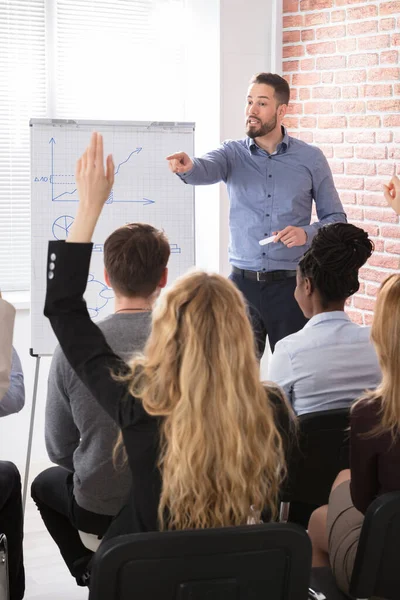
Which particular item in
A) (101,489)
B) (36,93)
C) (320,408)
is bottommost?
(101,489)

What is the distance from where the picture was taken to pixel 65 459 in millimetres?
2326

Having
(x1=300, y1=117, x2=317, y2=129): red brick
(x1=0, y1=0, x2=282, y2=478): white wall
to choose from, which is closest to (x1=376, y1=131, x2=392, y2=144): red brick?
(x1=300, y1=117, x2=317, y2=129): red brick

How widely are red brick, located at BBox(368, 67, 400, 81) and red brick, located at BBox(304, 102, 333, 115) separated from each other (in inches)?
14.3

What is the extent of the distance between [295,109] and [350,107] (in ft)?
1.62

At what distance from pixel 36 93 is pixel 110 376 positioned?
3.36 metres

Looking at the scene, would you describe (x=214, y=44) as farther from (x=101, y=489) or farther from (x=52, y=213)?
(x=101, y=489)

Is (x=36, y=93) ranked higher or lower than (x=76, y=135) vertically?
higher

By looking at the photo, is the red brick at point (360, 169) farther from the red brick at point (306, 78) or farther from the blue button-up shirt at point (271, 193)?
the red brick at point (306, 78)

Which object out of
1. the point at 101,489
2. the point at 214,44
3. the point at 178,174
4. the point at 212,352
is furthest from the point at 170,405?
the point at 214,44

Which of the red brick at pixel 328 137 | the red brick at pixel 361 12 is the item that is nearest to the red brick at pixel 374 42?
the red brick at pixel 361 12

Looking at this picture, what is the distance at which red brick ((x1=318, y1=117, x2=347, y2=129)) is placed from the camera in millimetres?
4289

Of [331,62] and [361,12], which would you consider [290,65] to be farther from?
[361,12]

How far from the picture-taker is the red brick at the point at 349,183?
4.20 m

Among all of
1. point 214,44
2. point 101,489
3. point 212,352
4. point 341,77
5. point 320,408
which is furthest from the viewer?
point 214,44
